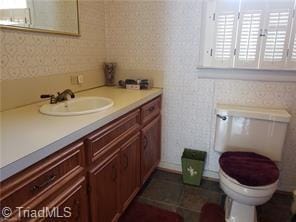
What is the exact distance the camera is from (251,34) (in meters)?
1.80

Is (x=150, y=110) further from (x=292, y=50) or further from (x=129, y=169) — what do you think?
(x=292, y=50)

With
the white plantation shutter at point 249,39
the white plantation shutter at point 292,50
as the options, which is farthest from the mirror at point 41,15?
the white plantation shutter at point 292,50

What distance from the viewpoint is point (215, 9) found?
1.86 metres

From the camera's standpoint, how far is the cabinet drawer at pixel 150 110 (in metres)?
1.79

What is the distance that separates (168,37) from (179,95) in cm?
55

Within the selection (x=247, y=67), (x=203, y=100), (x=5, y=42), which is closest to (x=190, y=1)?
(x=247, y=67)

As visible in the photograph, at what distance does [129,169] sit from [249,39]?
1.41m

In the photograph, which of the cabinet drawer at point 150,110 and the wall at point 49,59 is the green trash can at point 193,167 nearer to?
the cabinet drawer at point 150,110

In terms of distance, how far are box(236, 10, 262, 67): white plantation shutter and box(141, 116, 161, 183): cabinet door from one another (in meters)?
0.91

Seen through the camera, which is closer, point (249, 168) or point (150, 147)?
point (249, 168)

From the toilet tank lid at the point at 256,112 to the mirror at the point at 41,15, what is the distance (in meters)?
1.39

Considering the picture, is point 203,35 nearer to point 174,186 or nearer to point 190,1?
point 190,1

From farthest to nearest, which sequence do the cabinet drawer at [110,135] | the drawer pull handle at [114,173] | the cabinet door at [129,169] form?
the cabinet door at [129,169]
the drawer pull handle at [114,173]
the cabinet drawer at [110,135]

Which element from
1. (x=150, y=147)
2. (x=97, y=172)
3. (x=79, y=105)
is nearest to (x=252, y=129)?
(x=150, y=147)
